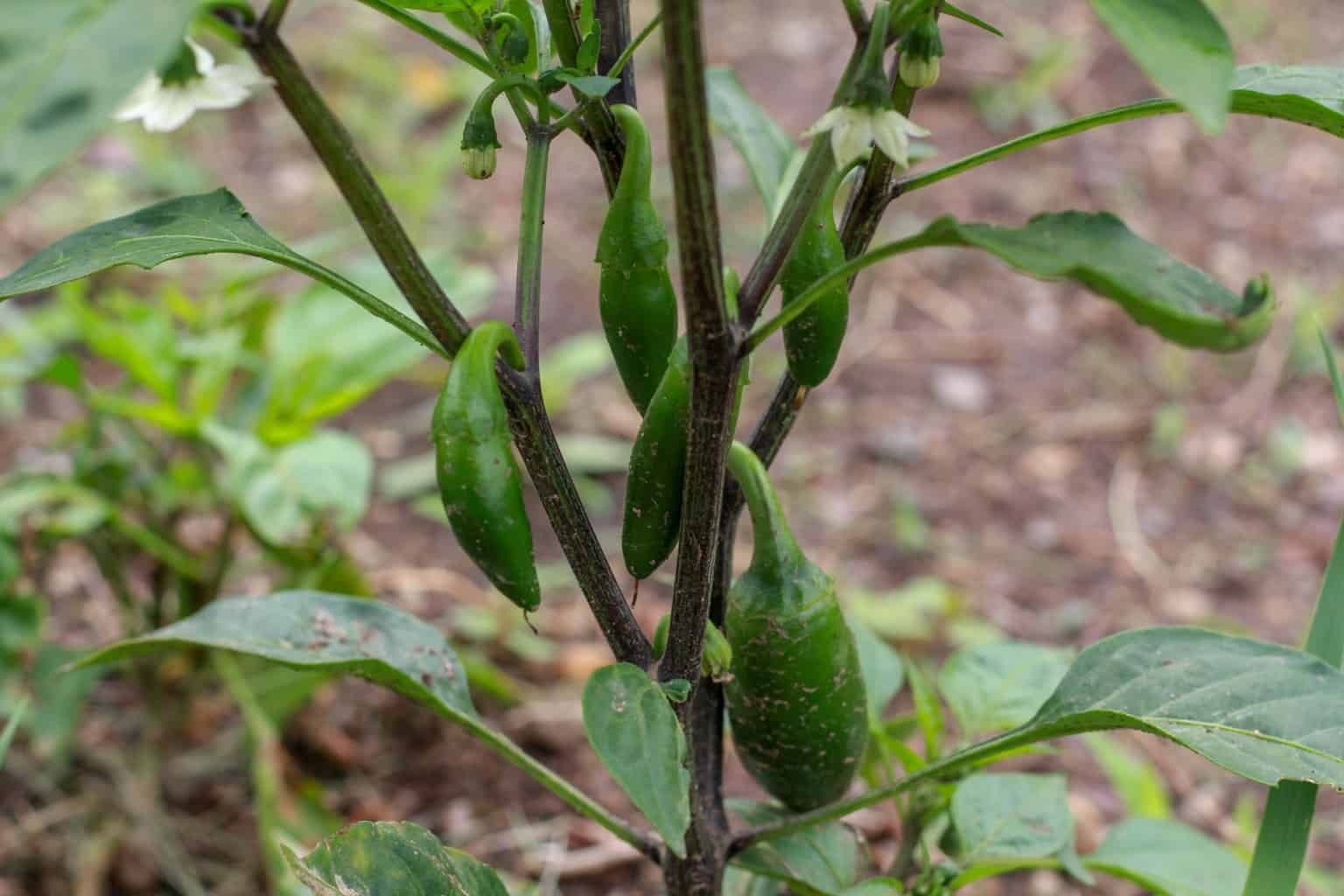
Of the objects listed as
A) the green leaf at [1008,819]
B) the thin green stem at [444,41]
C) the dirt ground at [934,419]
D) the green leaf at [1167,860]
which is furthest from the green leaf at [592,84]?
the dirt ground at [934,419]

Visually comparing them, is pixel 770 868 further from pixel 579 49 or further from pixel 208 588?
pixel 208 588

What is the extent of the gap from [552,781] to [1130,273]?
0.55 metres

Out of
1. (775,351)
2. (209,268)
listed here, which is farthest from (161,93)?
(209,268)

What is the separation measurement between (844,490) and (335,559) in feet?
3.18

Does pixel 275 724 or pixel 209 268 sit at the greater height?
pixel 209 268

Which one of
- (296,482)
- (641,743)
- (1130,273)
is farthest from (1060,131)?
(296,482)

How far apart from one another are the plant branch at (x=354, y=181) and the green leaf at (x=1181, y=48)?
0.35m

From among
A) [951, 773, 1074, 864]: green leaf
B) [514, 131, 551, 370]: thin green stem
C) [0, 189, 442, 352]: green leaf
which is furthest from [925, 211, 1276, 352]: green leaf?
[951, 773, 1074, 864]: green leaf

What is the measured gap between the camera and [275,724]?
1461 millimetres

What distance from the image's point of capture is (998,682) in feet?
3.59

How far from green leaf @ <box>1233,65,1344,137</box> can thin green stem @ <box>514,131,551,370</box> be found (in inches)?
15.4

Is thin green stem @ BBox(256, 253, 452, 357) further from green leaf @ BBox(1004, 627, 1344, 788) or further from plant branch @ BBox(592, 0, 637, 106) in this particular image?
green leaf @ BBox(1004, 627, 1344, 788)

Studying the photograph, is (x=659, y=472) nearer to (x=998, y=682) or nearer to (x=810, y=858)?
(x=810, y=858)

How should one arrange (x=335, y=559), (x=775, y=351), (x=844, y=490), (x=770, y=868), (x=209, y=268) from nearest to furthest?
(x=770, y=868), (x=335, y=559), (x=844, y=490), (x=775, y=351), (x=209, y=268)
